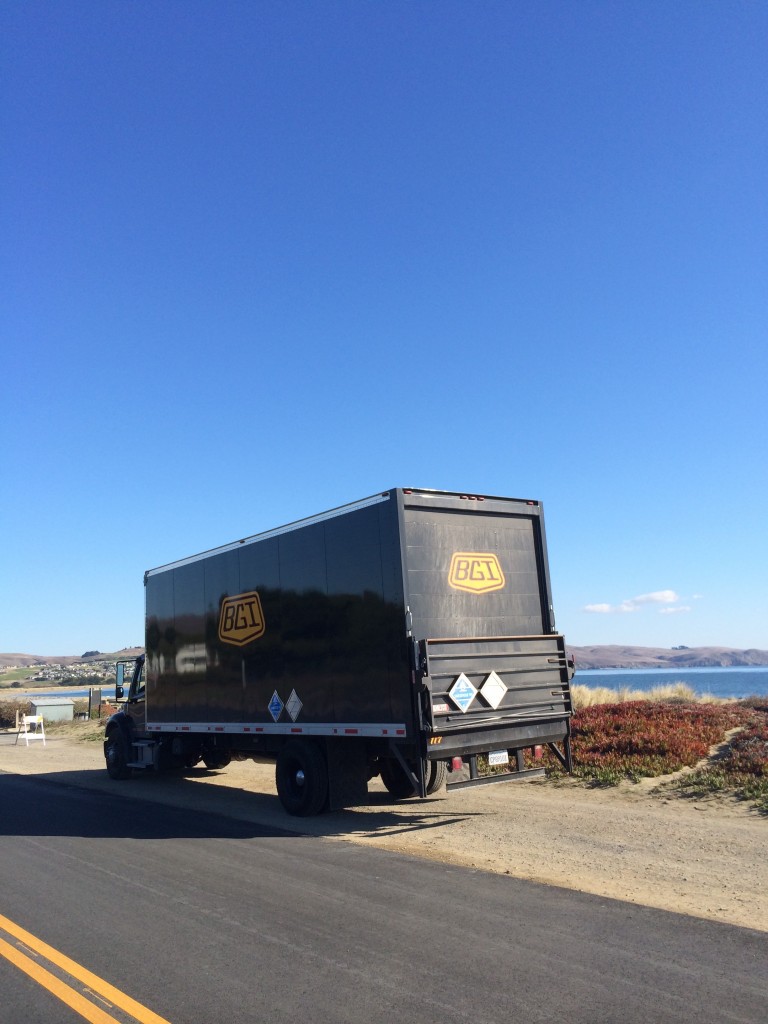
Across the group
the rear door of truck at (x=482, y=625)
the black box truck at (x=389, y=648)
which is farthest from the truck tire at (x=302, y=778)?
the rear door of truck at (x=482, y=625)

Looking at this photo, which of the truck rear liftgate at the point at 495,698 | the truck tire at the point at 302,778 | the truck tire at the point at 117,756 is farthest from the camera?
the truck tire at the point at 117,756

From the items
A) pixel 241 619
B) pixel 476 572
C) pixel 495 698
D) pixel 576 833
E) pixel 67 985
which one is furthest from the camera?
pixel 241 619

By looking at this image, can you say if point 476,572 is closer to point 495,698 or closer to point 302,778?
point 495,698

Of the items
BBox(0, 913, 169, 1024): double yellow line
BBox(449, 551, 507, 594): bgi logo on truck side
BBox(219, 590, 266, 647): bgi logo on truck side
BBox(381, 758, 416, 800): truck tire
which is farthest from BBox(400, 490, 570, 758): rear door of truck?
BBox(0, 913, 169, 1024): double yellow line

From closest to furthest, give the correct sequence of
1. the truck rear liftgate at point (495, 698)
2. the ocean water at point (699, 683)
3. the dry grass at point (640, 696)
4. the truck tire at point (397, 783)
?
the truck rear liftgate at point (495, 698) → the truck tire at point (397, 783) → the dry grass at point (640, 696) → the ocean water at point (699, 683)

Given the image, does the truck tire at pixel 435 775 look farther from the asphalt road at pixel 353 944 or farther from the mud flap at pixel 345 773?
the asphalt road at pixel 353 944

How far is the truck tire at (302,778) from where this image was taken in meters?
11.2

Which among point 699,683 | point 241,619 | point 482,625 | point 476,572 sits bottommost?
point 699,683

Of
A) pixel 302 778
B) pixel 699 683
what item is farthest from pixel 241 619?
pixel 699 683

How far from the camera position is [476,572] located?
1086 centimetres

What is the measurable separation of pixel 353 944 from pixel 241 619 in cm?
762

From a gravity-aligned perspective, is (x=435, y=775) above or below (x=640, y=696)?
above

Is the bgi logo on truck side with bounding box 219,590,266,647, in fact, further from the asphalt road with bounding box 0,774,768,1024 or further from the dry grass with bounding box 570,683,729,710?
the dry grass with bounding box 570,683,729,710

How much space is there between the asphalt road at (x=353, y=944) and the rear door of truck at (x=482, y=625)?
6.65 feet
